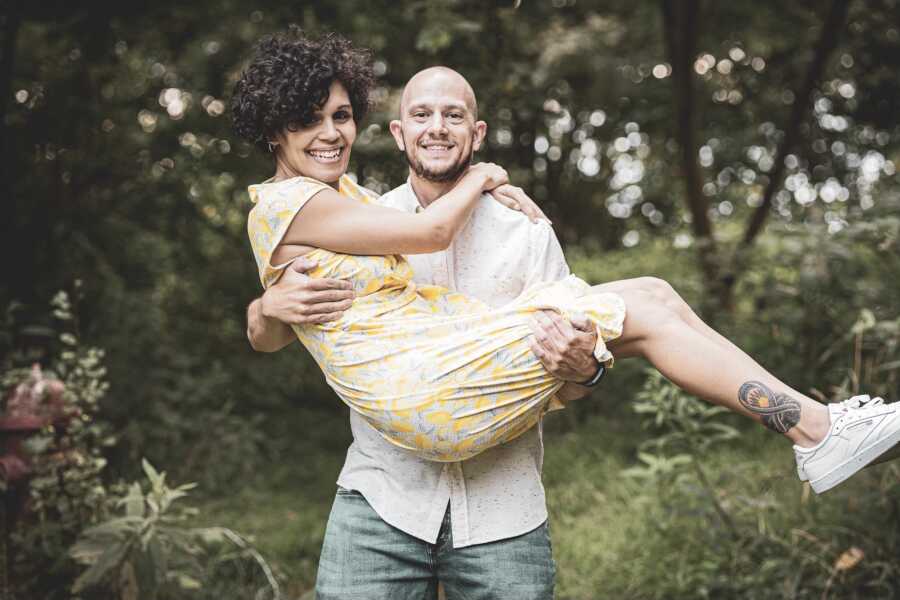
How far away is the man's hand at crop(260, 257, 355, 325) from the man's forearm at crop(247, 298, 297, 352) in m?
0.13

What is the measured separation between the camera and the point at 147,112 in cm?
571

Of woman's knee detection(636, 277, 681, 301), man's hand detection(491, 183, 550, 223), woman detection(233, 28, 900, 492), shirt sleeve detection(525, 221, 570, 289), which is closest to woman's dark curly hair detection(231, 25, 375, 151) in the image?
woman detection(233, 28, 900, 492)

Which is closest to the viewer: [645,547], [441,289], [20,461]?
[441,289]

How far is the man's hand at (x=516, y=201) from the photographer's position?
231 cm

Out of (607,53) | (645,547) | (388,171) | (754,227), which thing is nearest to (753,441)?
(645,547)

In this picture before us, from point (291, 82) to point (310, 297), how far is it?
53 centimetres

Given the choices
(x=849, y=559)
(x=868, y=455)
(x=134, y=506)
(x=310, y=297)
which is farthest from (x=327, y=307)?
(x=849, y=559)

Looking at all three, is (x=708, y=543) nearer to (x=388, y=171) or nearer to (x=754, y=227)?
(x=388, y=171)

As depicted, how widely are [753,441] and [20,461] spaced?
3656 mm

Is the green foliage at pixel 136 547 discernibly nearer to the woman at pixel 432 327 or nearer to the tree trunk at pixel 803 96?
the woman at pixel 432 327

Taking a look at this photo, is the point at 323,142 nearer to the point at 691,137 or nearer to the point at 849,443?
the point at 849,443

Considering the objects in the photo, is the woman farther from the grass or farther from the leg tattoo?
the grass

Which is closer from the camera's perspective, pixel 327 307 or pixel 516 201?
pixel 327 307

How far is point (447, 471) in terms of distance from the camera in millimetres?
2209
